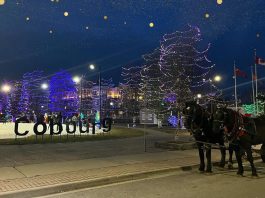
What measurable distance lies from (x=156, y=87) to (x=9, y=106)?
45.6 metres

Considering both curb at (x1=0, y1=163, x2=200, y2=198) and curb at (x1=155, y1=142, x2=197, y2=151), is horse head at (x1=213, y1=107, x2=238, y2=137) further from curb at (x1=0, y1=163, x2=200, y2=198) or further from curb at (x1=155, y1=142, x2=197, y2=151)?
curb at (x1=155, y1=142, x2=197, y2=151)

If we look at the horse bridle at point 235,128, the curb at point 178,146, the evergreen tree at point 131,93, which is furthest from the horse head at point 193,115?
the evergreen tree at point 131,93

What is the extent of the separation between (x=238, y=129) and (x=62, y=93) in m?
83.2

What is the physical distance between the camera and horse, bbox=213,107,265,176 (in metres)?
11.0

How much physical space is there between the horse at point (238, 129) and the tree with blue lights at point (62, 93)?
76.2m

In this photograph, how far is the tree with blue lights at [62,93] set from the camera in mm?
87912

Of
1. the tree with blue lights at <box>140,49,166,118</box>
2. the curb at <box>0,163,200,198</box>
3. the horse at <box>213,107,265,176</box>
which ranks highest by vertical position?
the tree with blue lights at <box>140,49,166,118</box>

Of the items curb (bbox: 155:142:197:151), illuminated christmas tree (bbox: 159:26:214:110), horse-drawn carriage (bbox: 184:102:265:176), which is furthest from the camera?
illuminated christmas tree (bbox: 159:26:214:110)

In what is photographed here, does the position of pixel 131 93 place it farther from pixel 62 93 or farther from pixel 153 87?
pixel 153 87

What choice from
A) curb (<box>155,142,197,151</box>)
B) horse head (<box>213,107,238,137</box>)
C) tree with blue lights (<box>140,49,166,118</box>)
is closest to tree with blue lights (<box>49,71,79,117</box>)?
tree with blue lights (<box>140,49,166,118</box>)

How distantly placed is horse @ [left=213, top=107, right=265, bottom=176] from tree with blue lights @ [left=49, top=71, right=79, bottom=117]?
7624 cm

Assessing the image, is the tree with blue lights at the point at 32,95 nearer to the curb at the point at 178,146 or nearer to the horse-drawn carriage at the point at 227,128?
the curb at the point at 178,146

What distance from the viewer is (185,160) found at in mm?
14391

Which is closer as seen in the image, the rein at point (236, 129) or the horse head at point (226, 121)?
the horse head at point (226, 121)
